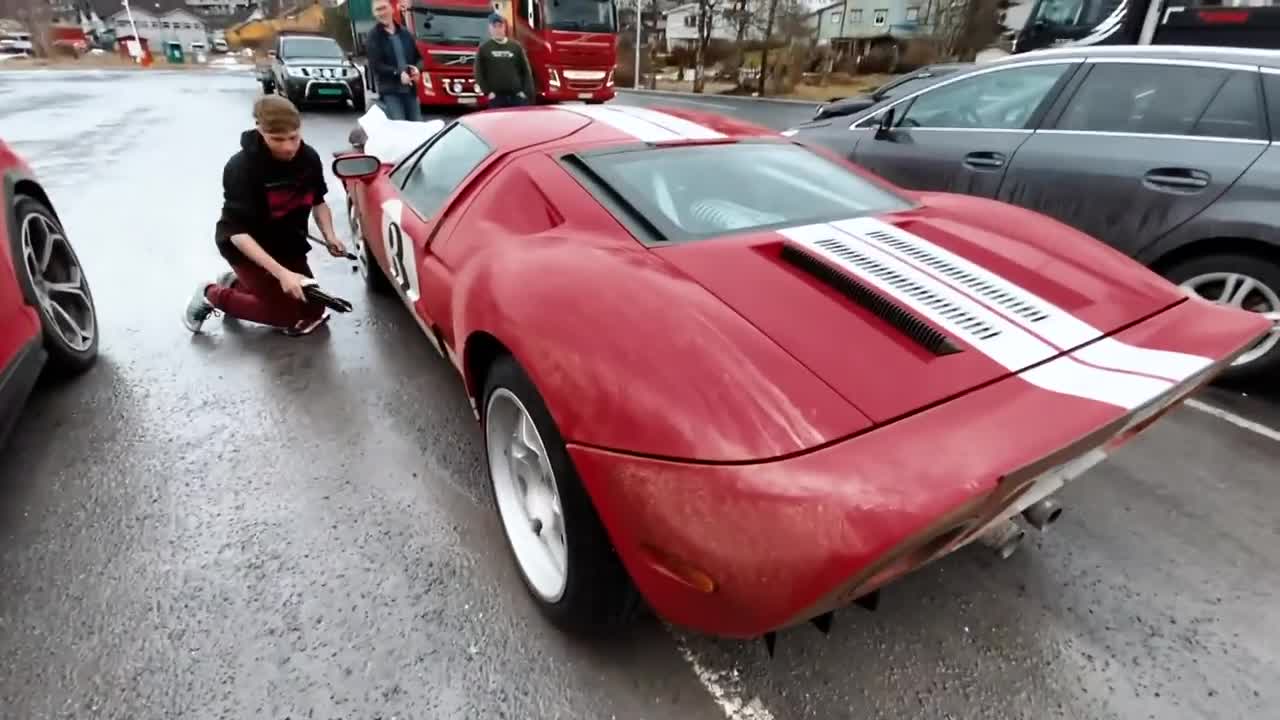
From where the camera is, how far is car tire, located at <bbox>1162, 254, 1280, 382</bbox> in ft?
9.75

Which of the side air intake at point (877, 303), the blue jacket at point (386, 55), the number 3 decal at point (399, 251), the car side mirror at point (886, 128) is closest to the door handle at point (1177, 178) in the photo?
the car side mirror at point (886, 128)

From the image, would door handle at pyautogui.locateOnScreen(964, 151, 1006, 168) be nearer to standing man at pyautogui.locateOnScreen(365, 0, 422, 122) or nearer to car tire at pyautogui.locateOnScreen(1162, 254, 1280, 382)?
car tire at pyautogui.locateOnScreen(1162, 254, 1280, 382)

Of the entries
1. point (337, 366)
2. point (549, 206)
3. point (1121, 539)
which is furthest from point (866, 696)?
point (337, 366)

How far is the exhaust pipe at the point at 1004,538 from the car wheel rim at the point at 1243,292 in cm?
187

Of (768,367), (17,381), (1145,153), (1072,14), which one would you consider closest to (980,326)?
(768,367)

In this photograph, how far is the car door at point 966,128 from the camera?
3.72m

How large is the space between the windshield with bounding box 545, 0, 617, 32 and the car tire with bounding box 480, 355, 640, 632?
13.4m

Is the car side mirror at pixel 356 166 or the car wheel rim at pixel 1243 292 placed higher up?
the car side mirror at pixel 356 166

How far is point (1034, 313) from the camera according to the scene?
1.63 metres

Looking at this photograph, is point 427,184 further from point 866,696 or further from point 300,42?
point 300,42

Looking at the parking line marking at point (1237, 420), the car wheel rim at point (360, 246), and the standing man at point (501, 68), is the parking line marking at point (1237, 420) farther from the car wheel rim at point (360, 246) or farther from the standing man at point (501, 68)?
the standing man at point (501, 68)

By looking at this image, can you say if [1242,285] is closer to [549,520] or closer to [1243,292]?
[1243,292]

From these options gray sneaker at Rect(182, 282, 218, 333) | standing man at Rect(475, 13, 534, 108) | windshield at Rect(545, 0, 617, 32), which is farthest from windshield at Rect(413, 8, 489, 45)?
gray sneaker at Rect(182, 282, 218, 333)

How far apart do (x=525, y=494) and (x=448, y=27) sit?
522 inches
